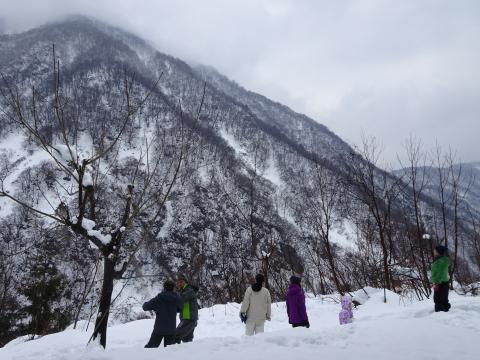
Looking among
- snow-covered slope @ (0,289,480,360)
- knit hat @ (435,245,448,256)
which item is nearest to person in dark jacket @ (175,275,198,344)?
snow-covered slope @ (0,289,480,360)

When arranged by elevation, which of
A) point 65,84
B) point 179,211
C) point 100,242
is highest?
point 65,84

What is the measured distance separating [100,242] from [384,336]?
4.15 metres

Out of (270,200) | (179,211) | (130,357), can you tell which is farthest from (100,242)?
(270,200)

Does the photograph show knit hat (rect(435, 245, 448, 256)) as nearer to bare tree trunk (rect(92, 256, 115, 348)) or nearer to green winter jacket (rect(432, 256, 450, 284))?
green winter jacket (rect(432, 256, 450, 284))

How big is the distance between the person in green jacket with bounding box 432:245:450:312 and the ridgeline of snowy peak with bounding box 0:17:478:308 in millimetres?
32632

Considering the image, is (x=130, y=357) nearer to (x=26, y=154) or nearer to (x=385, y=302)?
(x=385, y=302)

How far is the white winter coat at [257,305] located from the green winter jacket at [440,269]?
322 centimetres

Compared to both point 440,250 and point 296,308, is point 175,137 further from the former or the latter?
point 440,250

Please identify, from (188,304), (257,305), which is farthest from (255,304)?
(188,304)

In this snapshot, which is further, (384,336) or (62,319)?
(62,319)

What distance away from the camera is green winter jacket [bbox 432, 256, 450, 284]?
6.95 metres

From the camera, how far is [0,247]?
4791cm

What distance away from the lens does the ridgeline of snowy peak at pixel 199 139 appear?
59.8 meters

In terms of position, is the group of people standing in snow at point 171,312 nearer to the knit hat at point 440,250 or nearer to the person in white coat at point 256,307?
the person in white coat at point 256,307
